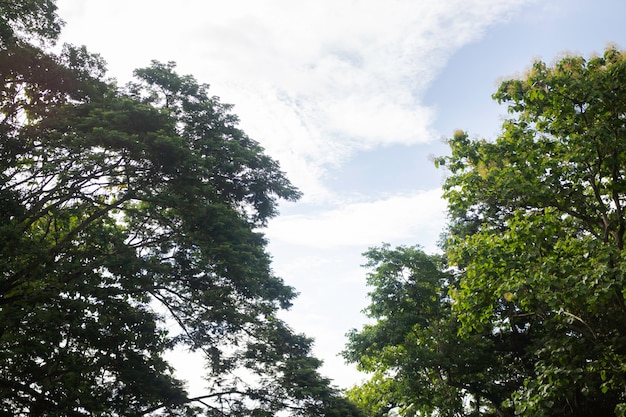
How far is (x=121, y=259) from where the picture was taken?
1262 centimetres

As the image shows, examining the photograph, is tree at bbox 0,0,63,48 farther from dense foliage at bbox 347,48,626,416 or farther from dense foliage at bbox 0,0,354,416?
dense foliage at bbox 347,48,626,416

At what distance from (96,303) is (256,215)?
673 centimetres

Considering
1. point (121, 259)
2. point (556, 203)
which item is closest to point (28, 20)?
point (121, 259)

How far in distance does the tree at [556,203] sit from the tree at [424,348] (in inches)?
240

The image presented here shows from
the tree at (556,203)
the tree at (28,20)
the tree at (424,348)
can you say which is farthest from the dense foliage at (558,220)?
the tree at (28,20)

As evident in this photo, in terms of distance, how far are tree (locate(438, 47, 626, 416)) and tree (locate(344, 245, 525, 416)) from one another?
6.09 m

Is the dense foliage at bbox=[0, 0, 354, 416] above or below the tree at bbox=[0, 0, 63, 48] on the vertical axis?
below

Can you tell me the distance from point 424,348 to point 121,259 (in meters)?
11.3

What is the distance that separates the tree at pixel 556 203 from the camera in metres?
10.0

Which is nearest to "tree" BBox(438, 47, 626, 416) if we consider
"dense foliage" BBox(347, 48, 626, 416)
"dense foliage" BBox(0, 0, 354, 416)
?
"dense foliage" BBox(347, 48, 626, 416)

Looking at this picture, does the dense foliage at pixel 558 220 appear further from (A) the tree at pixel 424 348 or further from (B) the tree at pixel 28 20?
(B) the tree at pixel 28 20

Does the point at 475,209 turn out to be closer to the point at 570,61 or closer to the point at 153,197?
the point at 570,61

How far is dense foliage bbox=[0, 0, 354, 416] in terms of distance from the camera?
11602 mm

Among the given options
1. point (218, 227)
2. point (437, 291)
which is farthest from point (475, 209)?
point (218, 227)
